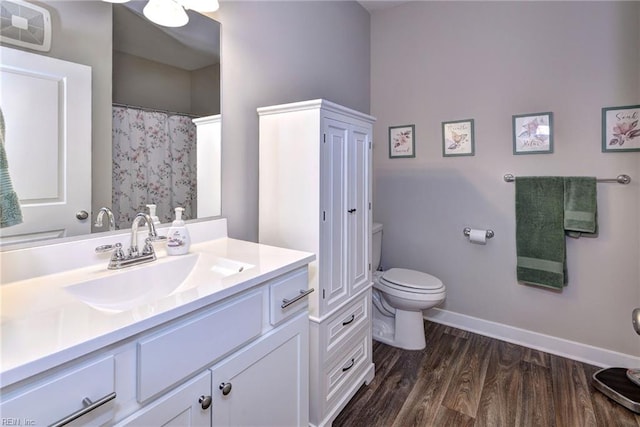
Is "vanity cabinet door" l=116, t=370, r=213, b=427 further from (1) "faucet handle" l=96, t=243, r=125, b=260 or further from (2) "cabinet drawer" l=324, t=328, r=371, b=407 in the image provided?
(2) "cabinet drawer" l=324, t=328, r=371, b=407

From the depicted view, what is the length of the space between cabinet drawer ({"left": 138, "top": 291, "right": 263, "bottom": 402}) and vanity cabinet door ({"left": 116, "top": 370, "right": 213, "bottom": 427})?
3cm

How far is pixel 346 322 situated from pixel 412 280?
0.78 m

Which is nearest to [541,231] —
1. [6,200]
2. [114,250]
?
[114,250]

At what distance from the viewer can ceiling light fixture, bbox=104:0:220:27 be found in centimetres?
130

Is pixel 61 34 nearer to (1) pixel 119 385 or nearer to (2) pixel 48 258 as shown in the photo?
(2) pixel 48 258

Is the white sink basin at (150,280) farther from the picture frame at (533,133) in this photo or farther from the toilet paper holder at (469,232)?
the picture frame at (533,133)

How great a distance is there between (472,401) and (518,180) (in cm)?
143

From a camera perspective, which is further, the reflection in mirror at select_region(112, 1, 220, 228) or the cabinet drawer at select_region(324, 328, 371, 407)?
the cabinet drawer at select_region(324, 328, 371, 407)

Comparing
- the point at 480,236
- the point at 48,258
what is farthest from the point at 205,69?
the point at 480,236

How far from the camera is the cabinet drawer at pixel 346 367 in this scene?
1.57 meters

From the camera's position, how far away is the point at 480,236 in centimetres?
235

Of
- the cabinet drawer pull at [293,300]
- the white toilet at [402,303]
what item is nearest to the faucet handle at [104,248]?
the cabinet drawer pull at [293,300]

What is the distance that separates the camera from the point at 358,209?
5.76 ft

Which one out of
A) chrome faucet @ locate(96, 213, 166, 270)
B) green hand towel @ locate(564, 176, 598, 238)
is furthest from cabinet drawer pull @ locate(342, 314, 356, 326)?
green hand towel @ locate(564, 176, 598, 238)
